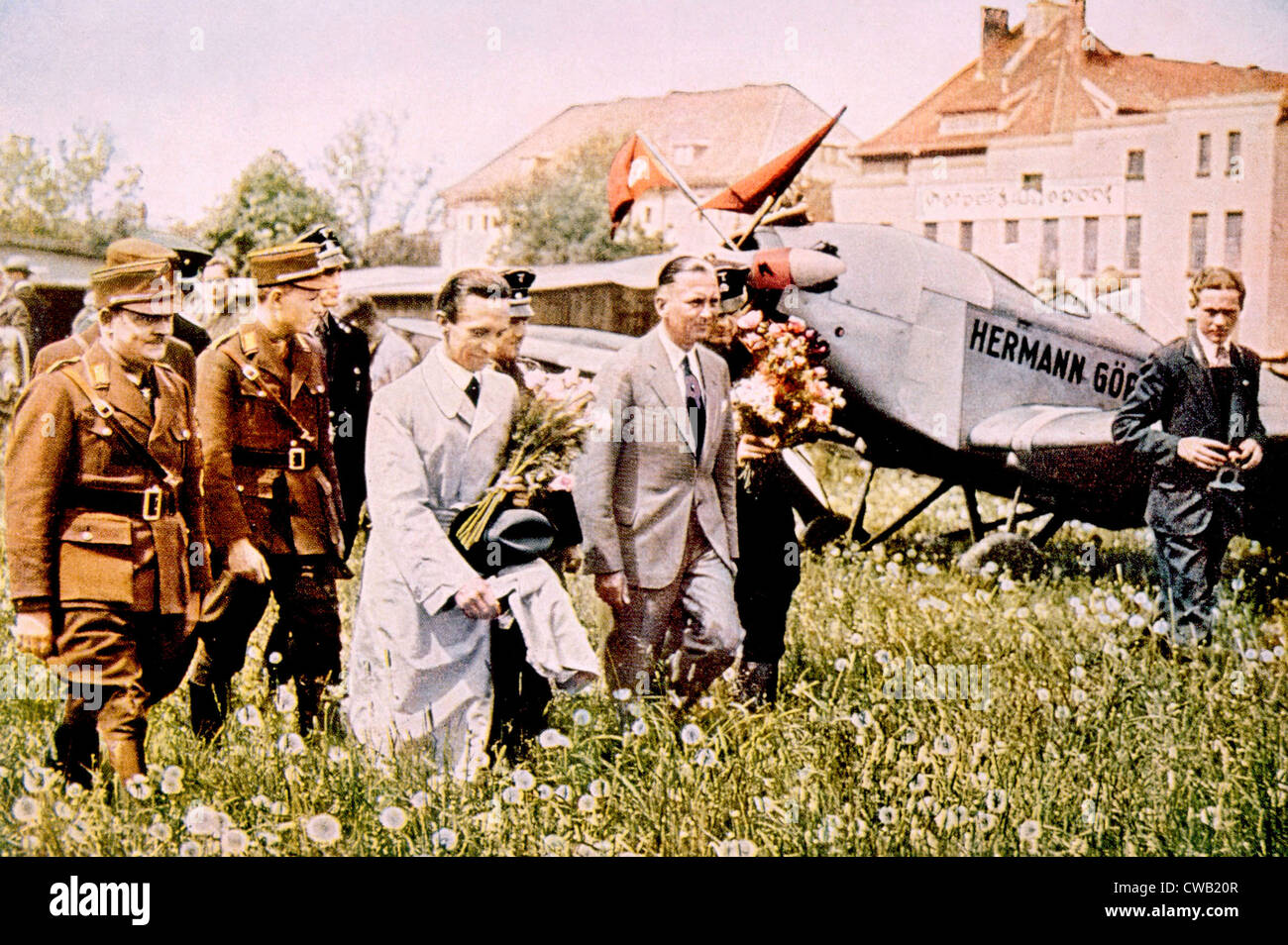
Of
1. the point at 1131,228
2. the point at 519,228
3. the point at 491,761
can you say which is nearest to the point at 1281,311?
the point at 1131,228

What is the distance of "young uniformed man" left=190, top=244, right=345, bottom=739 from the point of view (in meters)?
3.52

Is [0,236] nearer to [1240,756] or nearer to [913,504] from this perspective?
[913,504]

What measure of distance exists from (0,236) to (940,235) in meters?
3.37

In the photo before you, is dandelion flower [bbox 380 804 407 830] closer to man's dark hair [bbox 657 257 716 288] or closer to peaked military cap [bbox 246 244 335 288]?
peaked military cap [bbox 246 244 335 288]

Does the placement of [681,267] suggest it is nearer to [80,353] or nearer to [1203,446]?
[80,353]

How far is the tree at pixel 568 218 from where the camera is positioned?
4.16 meters

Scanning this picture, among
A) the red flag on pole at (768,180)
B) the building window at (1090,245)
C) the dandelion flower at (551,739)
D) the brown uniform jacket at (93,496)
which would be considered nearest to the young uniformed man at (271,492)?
the brown uniform jacket at (93,496)

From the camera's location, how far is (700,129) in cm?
426

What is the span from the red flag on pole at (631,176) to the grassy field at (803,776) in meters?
1.41

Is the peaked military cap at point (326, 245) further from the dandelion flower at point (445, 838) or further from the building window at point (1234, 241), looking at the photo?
the building window at point (1234, 241)

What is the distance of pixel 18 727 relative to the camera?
3605mm

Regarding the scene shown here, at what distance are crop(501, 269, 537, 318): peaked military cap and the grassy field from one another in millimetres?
1091

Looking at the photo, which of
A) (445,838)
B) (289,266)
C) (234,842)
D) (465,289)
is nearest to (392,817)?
(445,838)

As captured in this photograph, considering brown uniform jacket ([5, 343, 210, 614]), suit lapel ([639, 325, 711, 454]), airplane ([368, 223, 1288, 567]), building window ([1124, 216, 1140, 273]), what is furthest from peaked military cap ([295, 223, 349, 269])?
building window ([1124, 216, 1140, 273])
